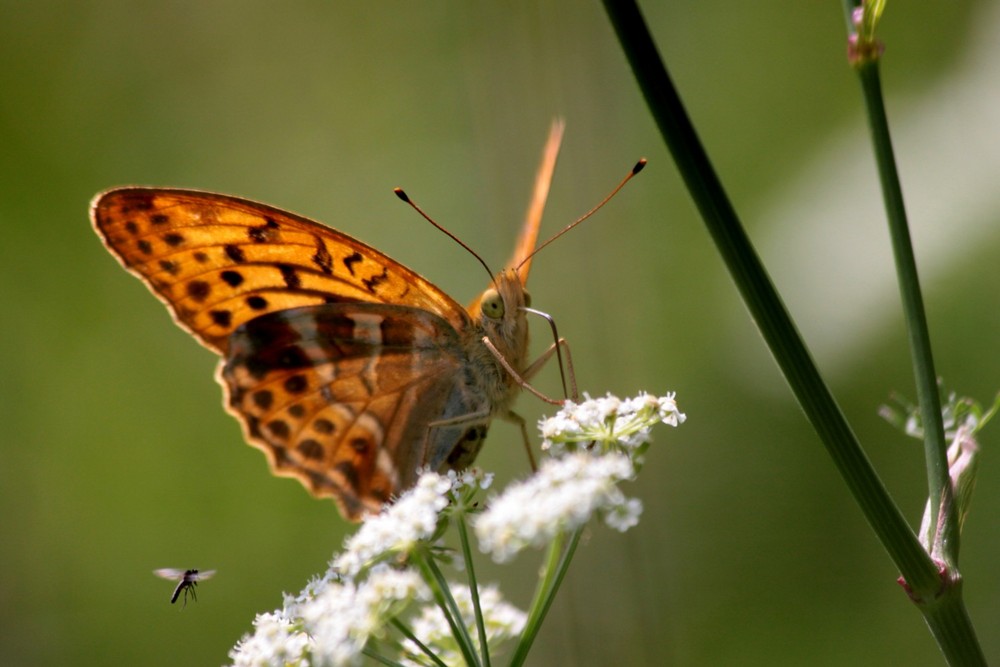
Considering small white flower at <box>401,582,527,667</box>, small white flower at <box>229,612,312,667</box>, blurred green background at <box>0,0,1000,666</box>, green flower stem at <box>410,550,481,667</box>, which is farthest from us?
blurred green background at <box>0,0,1000,666</box>

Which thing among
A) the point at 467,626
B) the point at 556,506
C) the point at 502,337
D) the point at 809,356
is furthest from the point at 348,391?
the point at 809,356

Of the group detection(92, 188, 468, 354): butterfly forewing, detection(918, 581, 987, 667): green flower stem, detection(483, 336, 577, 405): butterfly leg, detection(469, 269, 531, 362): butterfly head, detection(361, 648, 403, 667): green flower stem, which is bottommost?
detection(918, 581, 987, 667): green flower stem

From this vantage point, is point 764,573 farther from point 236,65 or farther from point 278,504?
point 236,65

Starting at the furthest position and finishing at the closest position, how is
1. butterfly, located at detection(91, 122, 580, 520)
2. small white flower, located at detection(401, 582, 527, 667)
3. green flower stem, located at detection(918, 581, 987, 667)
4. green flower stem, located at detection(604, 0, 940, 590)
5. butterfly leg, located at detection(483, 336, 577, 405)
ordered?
butterfly, located at detection(91, 122, 580, 520) < butterfly leg, located at detection(483, 336, 577, 405) < small white flower, located at detection(401, 582, 527, 667) < green flower stem, located at detection(918, 581, 987, 667) < green flower stem, located at detection(604, 0, 940, 590)

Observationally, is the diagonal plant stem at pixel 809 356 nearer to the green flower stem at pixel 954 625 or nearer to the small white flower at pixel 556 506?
the green flower stem at pixel 954 625

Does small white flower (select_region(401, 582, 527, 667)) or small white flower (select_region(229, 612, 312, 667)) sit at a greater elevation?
small white flower (select_region(401, 582, 527, 667))

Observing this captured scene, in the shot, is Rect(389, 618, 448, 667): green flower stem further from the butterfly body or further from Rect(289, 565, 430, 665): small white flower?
the butterfly body

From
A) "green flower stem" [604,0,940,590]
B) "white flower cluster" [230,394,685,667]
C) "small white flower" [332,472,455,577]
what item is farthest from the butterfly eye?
"green flower stem" [604,0,940,590]
